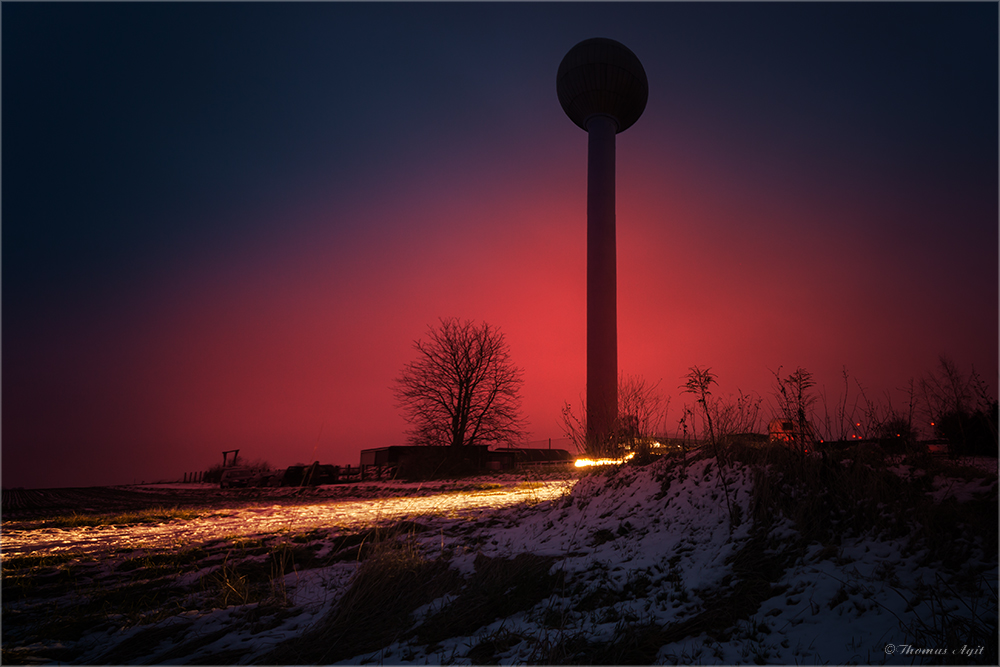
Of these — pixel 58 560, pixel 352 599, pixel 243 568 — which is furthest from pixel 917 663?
pixel 58 560

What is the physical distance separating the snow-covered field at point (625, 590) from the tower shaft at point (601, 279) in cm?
1537

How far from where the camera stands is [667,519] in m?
5.38

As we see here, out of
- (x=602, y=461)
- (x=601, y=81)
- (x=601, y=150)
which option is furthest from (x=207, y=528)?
(x=601, y=81)

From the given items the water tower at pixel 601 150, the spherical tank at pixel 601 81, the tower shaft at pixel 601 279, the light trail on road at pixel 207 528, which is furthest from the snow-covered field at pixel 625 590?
the spherical tank at pixel 601 81

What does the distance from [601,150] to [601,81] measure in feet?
12.7

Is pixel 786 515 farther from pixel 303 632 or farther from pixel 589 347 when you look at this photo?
pixel 589 347

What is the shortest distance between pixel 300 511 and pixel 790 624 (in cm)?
1094

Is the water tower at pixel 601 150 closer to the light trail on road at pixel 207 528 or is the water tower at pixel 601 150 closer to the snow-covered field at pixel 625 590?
the light trail on road at pixel 207 528

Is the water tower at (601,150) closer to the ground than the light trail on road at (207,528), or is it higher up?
higher up

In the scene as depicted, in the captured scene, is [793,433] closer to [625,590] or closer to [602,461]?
[625,590]

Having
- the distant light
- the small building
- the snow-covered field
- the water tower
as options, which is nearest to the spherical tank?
the water tower

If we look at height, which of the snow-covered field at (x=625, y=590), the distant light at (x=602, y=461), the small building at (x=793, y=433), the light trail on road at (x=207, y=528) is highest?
the small building at (x=793, y=433)

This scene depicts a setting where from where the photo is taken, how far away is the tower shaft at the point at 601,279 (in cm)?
2173

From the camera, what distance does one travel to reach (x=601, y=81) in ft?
82.6
